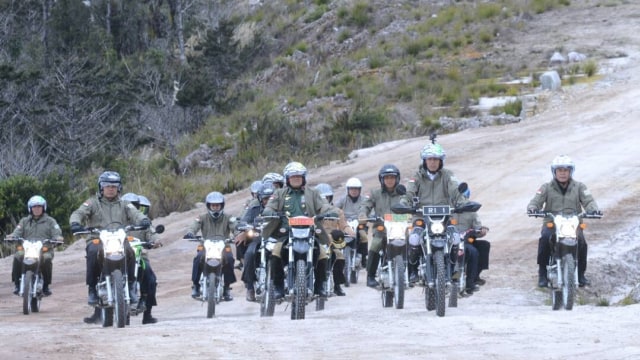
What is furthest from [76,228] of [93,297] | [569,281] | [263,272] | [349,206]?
[349,206]

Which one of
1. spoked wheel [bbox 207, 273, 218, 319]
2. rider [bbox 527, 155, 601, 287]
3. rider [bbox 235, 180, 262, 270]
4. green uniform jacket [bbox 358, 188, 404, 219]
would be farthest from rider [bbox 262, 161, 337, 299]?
rider [bbox 235, 180, 262, 270]

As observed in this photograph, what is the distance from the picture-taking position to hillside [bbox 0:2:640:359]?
10.4 meters

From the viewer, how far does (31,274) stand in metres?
17.6

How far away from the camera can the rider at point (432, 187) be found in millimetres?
14453

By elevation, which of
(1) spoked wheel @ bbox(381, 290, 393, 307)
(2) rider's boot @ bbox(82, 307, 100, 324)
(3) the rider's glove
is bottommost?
(2) rider's boot @ bbox(82, 307, 100, 324)

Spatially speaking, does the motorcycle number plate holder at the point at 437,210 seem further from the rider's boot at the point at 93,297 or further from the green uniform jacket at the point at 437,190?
the rider's boot at the point at 93,297

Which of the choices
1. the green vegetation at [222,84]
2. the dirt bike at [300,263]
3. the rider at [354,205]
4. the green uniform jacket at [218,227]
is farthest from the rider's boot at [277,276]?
the green vegetation at [222,84]

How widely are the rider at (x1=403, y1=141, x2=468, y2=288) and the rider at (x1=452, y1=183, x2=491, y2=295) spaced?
0.75 metres

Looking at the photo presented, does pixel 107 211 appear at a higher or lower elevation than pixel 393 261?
higher

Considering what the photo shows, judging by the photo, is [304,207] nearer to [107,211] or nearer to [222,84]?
[107,211]

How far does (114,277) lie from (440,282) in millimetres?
3594

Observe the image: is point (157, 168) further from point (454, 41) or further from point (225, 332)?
point (225, 332)

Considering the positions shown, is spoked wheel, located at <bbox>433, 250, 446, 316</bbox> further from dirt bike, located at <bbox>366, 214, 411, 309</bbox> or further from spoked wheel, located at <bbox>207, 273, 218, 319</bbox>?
spoked wheel, located at <bbox>207, 273, 218, 319</bbox>

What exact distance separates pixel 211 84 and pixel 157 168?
11.8 meters
